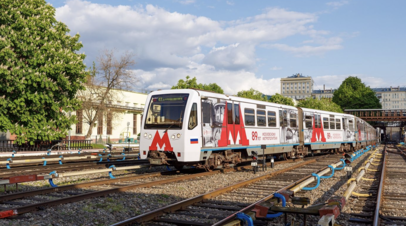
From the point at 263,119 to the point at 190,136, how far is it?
19.0 ft

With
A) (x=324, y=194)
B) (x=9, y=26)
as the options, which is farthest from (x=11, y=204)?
(x=9, y=26)

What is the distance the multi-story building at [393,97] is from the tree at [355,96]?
4061 inches

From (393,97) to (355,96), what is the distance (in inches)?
4337

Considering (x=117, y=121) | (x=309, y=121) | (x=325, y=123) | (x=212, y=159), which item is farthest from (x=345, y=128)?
(x=117, y=121)

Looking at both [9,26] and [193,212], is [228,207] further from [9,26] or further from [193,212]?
[9,26]

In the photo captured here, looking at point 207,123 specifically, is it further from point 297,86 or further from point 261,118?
point 297,86

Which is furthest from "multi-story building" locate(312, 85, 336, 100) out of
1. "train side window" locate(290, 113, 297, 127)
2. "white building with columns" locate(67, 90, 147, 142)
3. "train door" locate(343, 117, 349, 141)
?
"train side window" locate(290, 113, 297, 127)

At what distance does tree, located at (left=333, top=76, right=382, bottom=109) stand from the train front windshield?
76629 mm

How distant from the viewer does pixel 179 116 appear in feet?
41.4

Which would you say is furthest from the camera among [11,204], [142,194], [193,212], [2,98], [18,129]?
[18,129]

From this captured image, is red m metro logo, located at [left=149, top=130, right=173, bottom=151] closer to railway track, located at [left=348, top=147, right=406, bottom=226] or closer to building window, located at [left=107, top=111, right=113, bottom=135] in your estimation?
railway track, located at [left=348, top=147, right=406, bottom=226]

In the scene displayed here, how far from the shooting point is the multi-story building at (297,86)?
570 feet

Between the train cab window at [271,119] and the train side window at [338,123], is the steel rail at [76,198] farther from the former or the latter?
the train side window at [338,123]

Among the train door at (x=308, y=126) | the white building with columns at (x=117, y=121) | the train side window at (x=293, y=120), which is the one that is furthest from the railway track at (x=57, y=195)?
the white building with columns at (x=117, y=121)
